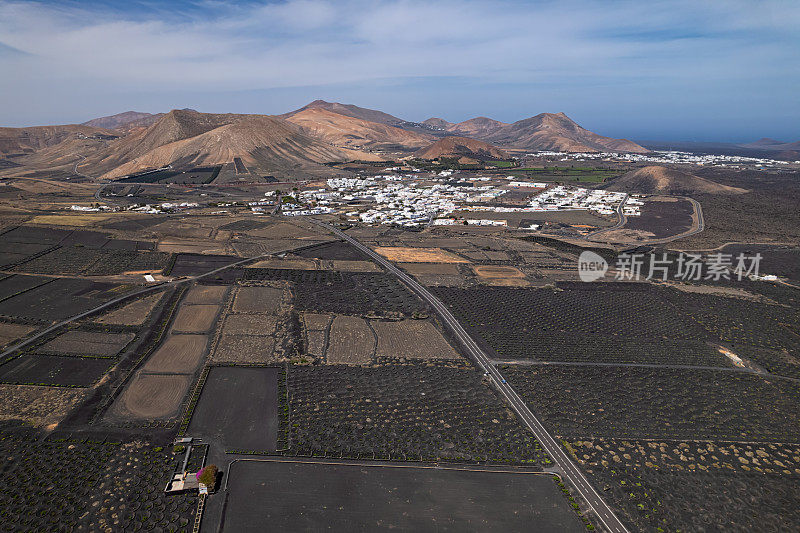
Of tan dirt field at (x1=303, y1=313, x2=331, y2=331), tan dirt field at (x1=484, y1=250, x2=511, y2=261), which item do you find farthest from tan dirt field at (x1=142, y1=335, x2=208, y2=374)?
tan dirt field at (x1=484, y1=250, x2=511, y2=261)

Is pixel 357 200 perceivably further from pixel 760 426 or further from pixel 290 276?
pixel 760 426

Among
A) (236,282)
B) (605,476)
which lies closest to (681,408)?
(605,476)

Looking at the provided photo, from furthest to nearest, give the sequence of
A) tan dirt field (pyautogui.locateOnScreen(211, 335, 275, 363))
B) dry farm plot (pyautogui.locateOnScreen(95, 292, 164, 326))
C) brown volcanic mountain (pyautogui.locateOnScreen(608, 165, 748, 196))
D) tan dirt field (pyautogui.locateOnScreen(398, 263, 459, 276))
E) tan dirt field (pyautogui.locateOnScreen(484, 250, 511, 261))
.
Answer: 1. brown volcanic mountain (pyautogui.locateOnScreen(608, 165, 748, 196))
2. tan dirt field (pyautogui.locateOnScreen(484, 250, 511, 261))
3. tan dirt field (pyautogui.locateOnScreen(398, 263, 459, 276))
4. dry farm plot (pyautogui.locateOnScreen(95, 292, 164, 326))
5. tan dirt field (pyautogui.locateOnScreen(211, 335, 275, 363))

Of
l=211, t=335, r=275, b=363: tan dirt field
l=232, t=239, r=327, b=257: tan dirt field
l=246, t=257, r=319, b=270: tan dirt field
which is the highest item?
l=232, t=239, r=327, b=257: tan dirt field

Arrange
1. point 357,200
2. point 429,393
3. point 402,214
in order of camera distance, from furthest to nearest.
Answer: point 357,200 → point 402,214 → point 429,393

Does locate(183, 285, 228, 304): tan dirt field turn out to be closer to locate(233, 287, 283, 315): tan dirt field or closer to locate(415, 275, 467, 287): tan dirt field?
locate(233, 287, 283, 315): tan dirt field

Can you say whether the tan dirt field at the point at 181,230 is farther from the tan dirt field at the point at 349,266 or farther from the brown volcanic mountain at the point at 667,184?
the brown volcanic mountain at the point at 667,184
